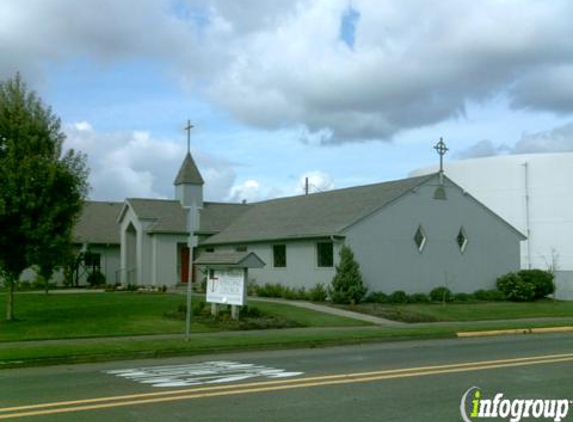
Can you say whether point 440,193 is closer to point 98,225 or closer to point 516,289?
point 516,289

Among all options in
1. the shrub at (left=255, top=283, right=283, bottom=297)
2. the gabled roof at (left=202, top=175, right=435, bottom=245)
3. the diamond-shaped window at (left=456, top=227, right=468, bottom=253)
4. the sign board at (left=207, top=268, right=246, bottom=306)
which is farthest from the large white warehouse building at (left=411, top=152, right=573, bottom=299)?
the sign board at (left=207, top=268, right=246, bottom=306)

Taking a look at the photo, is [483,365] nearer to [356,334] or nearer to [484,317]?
[356,334]

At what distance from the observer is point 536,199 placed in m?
59.8

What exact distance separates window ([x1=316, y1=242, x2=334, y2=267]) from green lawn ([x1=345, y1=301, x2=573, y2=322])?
10.1ft

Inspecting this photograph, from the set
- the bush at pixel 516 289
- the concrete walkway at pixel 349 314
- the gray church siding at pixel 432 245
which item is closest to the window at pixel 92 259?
the concrete walkway at pixel 349 314

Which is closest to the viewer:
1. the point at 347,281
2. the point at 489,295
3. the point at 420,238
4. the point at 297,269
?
the point at 347,281

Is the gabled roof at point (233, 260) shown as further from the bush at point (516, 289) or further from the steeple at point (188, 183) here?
the steeple at point (188, 183)

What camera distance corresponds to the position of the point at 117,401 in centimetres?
998

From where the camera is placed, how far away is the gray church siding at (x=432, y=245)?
31141mm

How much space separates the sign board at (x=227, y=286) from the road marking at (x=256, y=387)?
9508mm

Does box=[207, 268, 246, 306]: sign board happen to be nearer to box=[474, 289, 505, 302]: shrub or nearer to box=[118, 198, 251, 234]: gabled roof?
box=[474, 289, 505, 302]: shrub

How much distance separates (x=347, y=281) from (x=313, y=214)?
6335 millimetres

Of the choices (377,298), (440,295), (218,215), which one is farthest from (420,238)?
(218,215)

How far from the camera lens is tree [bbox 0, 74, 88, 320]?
20.7 metres
